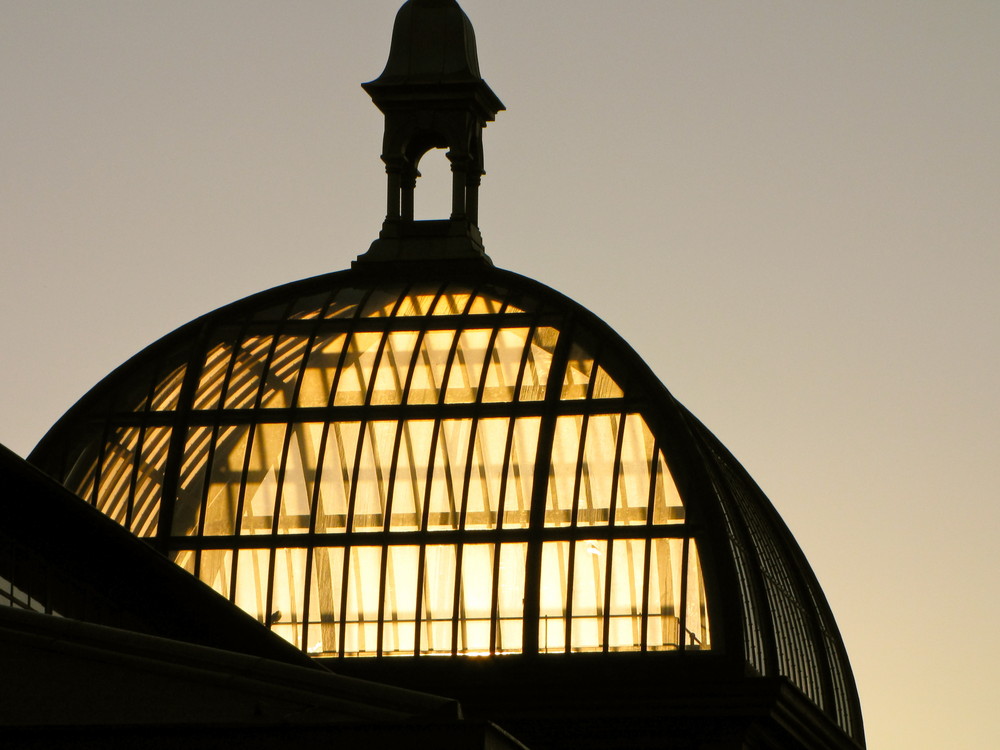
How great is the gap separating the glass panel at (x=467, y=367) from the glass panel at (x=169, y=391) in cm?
485

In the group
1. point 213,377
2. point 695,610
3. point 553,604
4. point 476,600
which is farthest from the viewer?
point 213,377

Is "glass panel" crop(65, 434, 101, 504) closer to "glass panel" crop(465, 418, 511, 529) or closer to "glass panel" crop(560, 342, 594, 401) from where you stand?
"glass panel" crop(465, 418, 511, 529)

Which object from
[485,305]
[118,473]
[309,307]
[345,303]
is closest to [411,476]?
[485,305]

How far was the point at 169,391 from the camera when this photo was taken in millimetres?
33594

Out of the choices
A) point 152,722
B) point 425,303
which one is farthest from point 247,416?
point 152,722

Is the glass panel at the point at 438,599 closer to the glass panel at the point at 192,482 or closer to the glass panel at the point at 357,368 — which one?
the glass panel at the point at 357,368

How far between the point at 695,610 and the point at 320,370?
7.59 metres

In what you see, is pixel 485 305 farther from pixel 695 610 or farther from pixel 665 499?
pixel 695 610

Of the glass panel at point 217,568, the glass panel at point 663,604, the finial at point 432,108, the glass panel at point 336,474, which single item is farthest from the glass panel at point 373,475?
the finial at point 432,108

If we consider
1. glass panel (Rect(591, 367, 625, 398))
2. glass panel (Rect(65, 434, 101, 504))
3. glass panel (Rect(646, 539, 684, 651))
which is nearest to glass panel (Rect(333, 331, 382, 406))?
glass panel (Rect(591, 367, 625, 398))

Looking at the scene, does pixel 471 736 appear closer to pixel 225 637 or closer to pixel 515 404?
pixel 225 637

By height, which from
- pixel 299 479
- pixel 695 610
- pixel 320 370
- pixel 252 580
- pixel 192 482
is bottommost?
pixel 695 610

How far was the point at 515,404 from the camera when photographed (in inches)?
1241

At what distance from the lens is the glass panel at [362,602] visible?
3034 centimetres
